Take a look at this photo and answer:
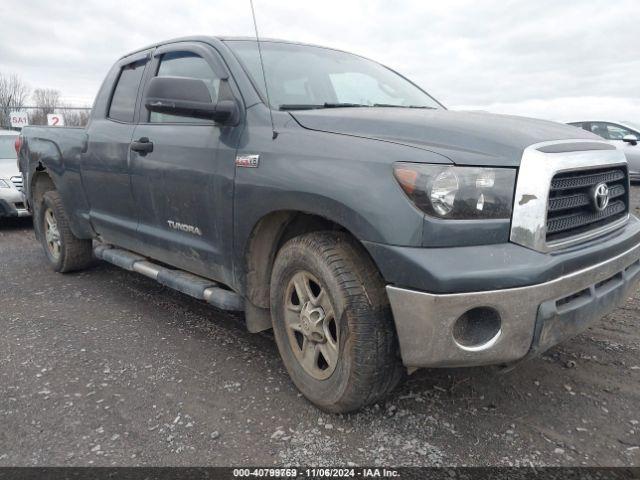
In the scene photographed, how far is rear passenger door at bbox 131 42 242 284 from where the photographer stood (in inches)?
113

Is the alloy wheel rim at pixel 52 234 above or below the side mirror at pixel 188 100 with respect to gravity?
below

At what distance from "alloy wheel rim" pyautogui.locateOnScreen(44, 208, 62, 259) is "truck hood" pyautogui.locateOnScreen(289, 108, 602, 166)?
3532 millimetres

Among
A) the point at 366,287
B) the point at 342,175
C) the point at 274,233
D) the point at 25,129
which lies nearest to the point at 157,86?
the point at 274,233

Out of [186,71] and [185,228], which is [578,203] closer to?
[185,228]

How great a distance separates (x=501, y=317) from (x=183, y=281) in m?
2.03

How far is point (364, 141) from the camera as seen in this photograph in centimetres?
226

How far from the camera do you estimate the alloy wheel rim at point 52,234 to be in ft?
16.9

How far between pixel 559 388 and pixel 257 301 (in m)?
1.67

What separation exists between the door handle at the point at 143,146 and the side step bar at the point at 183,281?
2.64 ft

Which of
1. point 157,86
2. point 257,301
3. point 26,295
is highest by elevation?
point 157,86

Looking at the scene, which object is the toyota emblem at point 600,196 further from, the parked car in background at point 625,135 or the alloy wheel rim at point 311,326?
the parked car in background at point 625,135

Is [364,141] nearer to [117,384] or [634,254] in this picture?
[634,254]

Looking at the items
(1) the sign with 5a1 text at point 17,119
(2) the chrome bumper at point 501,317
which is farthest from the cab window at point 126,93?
(1) the sign with 5a1 text at point 17,119

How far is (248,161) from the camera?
2.66 metres
